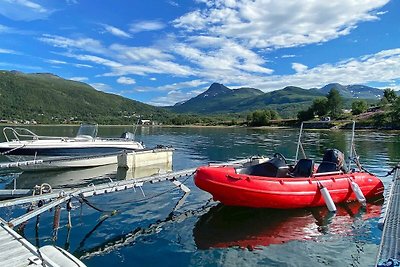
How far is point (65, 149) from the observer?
24.8 m

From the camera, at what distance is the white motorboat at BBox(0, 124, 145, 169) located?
23.0 m

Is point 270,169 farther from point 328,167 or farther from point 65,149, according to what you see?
point 65,149

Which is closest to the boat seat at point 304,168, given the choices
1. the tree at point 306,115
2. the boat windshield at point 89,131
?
the boat windshield at point 89,131

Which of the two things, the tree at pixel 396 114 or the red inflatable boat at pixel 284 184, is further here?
the tree at pixel 396 114

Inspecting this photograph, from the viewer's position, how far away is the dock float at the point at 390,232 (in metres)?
6.83

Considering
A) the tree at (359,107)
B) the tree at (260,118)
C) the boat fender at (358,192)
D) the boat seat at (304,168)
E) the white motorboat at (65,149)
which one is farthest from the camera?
the tree at (260,118)

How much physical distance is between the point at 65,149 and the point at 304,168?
57.2 ft

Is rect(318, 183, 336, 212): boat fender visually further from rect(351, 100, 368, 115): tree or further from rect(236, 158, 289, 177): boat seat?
rect(351, 100, 368, 115): tree

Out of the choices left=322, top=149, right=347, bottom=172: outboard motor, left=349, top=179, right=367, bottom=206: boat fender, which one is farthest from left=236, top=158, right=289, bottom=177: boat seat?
left=349, top=179, right=367, bottom=206: boat fender

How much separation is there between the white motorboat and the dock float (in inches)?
758

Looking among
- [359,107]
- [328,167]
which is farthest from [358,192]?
[359,107]

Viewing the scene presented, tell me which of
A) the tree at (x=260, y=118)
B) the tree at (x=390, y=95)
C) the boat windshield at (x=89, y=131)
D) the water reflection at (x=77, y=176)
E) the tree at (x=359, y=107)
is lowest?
the water reflection at (x=77, y=176)

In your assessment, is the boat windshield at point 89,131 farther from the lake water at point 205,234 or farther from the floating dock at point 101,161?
the lake water at point 205,234

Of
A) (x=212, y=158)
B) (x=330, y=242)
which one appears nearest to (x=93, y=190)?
(x=330, y=242)
